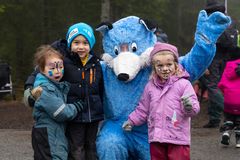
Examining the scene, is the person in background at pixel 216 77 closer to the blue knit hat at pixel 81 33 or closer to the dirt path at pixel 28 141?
the dirt path at pixel 28 141

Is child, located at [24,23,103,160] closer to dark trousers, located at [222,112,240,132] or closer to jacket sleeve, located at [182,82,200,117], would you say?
jacket sleeve, located at [182,82,200,117]

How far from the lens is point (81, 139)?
439 centimetres

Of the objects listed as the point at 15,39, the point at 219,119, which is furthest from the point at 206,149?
the point at 15,39

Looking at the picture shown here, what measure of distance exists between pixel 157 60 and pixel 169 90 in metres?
0.26

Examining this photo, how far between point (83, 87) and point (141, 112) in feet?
1.72

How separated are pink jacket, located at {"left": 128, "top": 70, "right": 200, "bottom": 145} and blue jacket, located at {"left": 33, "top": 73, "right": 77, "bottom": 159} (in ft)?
1.80

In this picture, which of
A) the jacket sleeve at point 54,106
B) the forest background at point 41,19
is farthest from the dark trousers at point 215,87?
the forest background at point 41,19

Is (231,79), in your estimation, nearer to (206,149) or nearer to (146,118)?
(206,149)

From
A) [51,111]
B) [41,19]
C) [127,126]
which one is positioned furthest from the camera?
[41,19]

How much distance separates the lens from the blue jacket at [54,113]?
4.14m

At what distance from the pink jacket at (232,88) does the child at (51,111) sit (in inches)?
124

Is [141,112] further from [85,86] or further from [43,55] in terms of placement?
[43,55]

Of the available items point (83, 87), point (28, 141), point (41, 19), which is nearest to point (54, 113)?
point (83, 87)

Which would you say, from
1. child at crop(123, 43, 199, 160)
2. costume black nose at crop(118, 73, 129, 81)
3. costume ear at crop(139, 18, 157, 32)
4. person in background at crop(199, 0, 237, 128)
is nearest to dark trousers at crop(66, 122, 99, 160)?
child at crop(123, 43, 199, 160)
